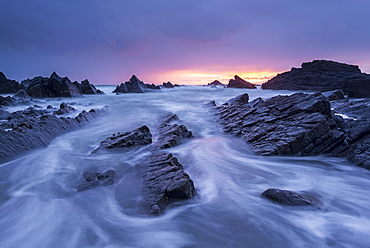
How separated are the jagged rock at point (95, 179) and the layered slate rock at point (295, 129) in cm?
503

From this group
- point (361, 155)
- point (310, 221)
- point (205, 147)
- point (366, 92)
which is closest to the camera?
point (310, 221)

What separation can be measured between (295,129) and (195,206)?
16.5 feet

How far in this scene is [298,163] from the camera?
6145mm

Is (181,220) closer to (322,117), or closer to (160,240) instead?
(160,240)

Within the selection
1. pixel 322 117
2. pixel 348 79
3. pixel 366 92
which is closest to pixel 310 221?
pixel 322 117

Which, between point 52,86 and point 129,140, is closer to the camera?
point 129,140

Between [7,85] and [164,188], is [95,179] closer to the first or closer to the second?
[164,188]

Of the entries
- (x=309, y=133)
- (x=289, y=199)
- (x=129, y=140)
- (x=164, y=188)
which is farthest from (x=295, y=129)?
(x=129, y=140)

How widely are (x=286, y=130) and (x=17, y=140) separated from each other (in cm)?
968

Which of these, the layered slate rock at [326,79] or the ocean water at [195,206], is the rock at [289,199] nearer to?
the ocean water at [195,206]

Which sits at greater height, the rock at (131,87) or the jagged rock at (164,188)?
the rock at (131,87)

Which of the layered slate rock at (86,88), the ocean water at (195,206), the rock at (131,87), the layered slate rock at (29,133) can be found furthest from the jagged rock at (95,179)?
the rock at (131,87)

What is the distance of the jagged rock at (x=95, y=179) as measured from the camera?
15.2 feet

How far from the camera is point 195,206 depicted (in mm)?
3949
